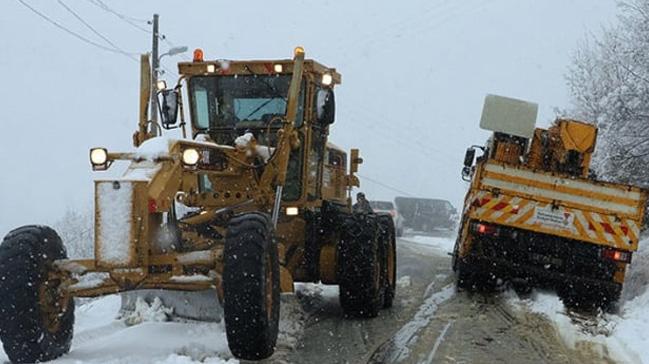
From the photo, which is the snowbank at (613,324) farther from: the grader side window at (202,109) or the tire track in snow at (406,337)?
the grader side window at (202,109)

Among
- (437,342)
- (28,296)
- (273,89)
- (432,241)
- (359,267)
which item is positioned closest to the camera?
(28,296)

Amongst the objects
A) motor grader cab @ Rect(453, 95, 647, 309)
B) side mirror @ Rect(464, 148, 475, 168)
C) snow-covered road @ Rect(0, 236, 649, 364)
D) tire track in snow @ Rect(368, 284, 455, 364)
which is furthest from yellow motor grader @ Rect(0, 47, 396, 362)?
side mirror @ Rect(464, 148, 475, 168)

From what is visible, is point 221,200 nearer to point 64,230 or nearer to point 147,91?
point 147,91

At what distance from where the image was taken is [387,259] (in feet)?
33.7

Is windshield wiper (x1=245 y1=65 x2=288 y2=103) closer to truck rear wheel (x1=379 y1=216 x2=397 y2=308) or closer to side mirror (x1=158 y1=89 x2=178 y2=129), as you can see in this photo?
side mirror (x1=158 y1=89 x2=178 y2=129)

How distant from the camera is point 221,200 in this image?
27.9 feet

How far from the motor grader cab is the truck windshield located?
3686mm

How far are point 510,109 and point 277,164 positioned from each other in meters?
6.19

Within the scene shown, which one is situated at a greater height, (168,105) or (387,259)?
(168,105)

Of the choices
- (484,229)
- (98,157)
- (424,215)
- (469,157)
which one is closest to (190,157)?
(98,157)

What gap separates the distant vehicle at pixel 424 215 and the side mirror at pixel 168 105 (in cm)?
2839

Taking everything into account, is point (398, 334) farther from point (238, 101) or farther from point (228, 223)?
point (238, 101)

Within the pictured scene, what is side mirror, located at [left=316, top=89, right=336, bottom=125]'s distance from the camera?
28.1ft

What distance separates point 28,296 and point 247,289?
1756 mm
